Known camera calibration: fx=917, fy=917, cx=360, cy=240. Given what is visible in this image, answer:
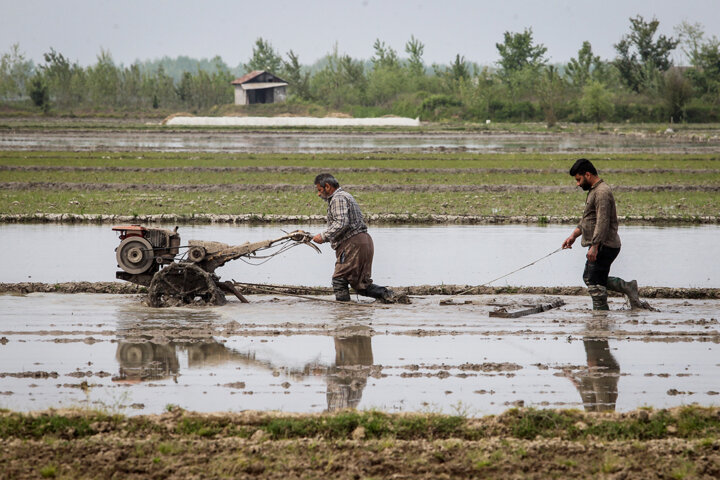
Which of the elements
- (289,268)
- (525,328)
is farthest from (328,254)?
(525,328)

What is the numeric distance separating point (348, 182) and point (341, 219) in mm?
17404

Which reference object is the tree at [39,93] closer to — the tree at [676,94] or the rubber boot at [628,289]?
the tree at [676,94]

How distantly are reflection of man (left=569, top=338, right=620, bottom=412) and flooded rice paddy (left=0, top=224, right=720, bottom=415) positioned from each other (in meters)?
0.02

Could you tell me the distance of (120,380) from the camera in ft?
24.6

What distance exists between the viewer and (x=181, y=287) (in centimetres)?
1101

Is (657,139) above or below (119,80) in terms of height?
below

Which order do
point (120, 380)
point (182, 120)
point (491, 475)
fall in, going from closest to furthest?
point (491, 475) → point (120, 380) → point (182, 120)

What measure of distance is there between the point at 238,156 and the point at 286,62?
83.0 metres

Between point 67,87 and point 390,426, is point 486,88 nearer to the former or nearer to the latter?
point 67,87

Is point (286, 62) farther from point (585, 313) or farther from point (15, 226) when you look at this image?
point (585, 313)

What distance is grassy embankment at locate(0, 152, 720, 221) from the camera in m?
22.1

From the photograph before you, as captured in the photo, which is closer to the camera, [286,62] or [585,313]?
[585,313]

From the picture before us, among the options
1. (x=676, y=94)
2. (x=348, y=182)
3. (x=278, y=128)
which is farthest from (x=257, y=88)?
(x=348, y=182)

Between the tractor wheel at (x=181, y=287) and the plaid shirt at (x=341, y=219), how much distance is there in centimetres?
153
